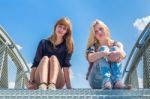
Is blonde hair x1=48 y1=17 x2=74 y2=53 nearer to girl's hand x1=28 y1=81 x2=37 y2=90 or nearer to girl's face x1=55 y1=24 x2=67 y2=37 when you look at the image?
girl's face x1=55 y1=24 x2=67 y2=37

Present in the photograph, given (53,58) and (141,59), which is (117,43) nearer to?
(53,58)

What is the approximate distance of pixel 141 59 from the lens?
9828mm

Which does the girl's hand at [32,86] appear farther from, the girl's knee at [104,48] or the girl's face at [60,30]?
the girl's knee at [104,48]

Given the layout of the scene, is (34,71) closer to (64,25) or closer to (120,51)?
(64,25)

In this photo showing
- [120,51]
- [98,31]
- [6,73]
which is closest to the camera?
[120,51]


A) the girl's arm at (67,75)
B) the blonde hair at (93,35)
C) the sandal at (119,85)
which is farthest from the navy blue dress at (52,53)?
the sandal at (119,85)

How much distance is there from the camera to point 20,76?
1028 cm

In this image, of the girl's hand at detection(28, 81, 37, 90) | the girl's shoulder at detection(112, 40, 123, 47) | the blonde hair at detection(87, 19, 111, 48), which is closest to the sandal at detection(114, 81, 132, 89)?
the girl's shoulder at detection(112, 40, 123, 47)

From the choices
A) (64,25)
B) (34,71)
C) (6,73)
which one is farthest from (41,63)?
(6,73)

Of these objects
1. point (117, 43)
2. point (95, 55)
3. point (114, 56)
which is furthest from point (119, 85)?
point (117, 43)

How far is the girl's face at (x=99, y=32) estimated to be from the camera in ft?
17.1

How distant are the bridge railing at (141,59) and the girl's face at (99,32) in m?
3.65

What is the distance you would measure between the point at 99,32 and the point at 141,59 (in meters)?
4.72

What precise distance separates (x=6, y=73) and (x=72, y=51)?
5.00m
